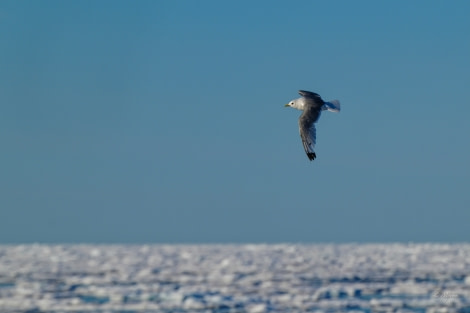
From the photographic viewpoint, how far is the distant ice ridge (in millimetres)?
17250

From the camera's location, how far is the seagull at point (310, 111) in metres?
5.92

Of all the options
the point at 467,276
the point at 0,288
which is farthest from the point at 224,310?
the point at 467,276

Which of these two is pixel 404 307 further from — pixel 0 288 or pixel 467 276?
pixel 0 288

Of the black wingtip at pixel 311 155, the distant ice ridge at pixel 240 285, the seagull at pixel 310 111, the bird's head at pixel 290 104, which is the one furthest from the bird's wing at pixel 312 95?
the distant ice ridge at pixel 240 285

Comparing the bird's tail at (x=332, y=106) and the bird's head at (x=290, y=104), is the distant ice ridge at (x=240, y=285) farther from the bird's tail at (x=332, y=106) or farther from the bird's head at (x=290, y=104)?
the bird's tail at (x=332, y=106)

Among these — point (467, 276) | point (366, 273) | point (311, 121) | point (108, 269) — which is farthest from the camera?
point (108, 269)

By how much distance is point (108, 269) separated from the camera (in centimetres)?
2570

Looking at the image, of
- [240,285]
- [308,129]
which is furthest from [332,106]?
[240,285]

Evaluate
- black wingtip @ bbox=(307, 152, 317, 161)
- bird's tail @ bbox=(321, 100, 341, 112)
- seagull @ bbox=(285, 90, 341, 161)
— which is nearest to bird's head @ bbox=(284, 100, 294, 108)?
seagull @ bbox=(285, 90, 341, 161)

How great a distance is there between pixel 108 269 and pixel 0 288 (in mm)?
5478

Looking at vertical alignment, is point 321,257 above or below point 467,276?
above

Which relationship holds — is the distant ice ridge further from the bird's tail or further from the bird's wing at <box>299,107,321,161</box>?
the bird's wing at <box>299,107,321,161</box>

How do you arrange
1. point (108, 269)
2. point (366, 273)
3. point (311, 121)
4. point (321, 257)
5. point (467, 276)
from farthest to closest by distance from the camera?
point (321, 257), point (108, 269), point (366, 273), point (467, 276), point (311, 121)

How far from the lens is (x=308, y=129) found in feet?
19.7
